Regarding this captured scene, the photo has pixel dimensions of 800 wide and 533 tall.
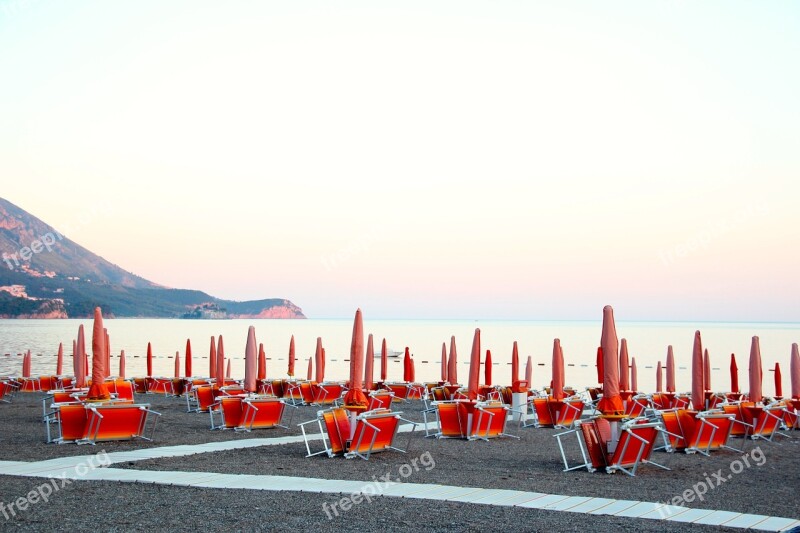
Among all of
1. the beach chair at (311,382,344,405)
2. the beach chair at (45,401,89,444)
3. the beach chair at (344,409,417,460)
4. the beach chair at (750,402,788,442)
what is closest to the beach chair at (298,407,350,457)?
the beach chair at (344,409,417,460)

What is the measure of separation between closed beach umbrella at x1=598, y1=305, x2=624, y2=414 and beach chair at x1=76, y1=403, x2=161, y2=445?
22.2 ft

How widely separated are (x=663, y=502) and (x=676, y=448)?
16.5 ft

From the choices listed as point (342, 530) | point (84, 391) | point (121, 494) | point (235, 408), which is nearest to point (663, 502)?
point (342, 530)

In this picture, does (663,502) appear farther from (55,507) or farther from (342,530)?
(55,507)

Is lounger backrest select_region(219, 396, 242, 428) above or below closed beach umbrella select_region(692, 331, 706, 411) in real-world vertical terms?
below

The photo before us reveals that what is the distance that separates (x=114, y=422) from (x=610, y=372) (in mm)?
7840

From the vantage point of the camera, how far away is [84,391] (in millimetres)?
16688

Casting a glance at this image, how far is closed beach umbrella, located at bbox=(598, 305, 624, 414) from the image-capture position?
11297 mm

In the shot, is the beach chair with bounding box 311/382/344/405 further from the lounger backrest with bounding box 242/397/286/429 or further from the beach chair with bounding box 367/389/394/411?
the lounger backrest with bounding box 242/397/286/429

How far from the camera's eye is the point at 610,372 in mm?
11273

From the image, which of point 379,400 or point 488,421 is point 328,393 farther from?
point 488,421

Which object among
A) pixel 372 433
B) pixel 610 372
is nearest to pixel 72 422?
pixel 372 433

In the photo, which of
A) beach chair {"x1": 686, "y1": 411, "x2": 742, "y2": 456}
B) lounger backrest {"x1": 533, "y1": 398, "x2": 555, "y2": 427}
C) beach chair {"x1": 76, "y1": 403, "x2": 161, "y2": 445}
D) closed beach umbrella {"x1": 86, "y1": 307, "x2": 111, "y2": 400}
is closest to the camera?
beach chair {"x1": 686, "y1": 411, "x2": 742, "y2": 456}

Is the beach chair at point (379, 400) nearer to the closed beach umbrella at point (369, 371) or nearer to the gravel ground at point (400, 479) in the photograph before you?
the closed beach umbrella at point (369, 371)
